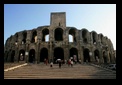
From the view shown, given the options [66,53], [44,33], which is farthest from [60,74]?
[44,33]

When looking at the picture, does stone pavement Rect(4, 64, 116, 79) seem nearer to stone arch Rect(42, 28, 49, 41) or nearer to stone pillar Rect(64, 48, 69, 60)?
stone pillar Rect(64, 48, 69, 60)

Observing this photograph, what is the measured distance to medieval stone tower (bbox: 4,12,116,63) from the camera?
2892 centimetres

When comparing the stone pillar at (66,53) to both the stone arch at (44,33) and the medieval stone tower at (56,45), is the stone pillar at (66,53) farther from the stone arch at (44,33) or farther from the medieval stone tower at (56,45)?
the stone arch at (44,33)

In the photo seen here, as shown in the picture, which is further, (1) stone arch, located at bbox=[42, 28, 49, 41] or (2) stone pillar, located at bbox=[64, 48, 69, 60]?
(1) stone arch, located at bbox=[42, 28, 49, 41]

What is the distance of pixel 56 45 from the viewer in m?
29.0

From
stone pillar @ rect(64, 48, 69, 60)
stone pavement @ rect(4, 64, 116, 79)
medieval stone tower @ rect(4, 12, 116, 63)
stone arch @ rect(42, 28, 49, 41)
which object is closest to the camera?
stone pavement @ rect(4, 64, 116, 79)

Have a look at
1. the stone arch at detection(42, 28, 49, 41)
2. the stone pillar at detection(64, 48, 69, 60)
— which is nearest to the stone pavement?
the stone pillar at detection(64, 48, 69, 60)

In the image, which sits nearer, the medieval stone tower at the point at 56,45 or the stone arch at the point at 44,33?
the medieval stone tower at the point at 56,45

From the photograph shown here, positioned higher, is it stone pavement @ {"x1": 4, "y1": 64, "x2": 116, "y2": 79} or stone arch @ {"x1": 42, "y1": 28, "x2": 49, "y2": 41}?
stone arch @ {"x1": 42, "y1": 28, "x2": 49, "y2": 41}

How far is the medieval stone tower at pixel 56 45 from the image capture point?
28922 mm

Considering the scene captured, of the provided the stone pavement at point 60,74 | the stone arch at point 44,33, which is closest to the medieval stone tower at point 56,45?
the stone arch at point 44,33
